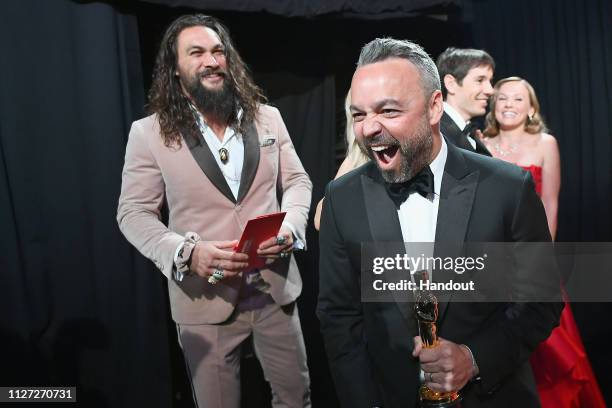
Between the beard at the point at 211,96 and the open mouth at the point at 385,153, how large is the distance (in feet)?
3.91

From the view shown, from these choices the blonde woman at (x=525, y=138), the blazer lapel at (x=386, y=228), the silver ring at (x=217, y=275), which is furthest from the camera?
the blonde woman at (x=525, y=138)

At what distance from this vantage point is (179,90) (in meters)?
2.64

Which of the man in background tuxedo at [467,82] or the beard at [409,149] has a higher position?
the man in background tuxedo at [467,82]

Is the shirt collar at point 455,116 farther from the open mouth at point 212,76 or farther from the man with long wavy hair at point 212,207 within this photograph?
the open mouth at point 212,76

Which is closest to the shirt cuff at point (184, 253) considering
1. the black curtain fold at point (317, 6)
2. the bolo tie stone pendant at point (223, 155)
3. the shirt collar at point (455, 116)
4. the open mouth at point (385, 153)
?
the bolo tie stone pendant at point (223, 155)

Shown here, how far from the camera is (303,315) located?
3.93m

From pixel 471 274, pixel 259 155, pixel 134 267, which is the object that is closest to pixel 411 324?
pixel 471 274

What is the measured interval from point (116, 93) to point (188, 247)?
118 cm

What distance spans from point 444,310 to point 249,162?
1.25 m

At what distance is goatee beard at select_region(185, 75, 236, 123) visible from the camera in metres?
2.56

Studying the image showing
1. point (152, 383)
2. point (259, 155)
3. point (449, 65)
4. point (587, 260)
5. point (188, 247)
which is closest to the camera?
point (188, 247)

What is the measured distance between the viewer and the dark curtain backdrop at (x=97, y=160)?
2.89 metres

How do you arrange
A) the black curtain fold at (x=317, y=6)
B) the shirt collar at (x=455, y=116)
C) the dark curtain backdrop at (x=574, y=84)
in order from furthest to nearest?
the dark curtain backdrop at (x=574, y=84) < the shirt collar at (x=455, y=116) < the black curtain fold at (x=317, y=6)

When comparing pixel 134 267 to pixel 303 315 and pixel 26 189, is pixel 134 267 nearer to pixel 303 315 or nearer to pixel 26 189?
pixel 26 189
